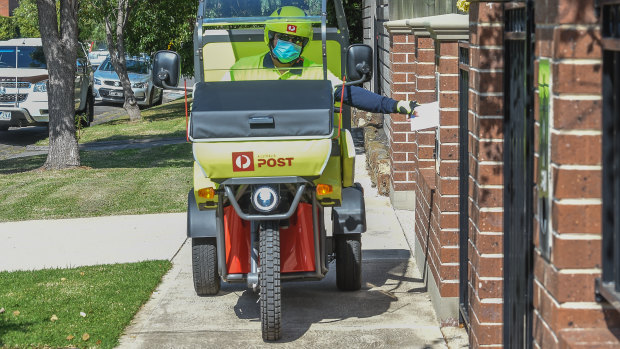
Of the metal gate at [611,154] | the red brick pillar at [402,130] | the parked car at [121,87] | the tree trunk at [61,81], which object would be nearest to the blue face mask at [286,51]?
the red brick pillar at [402,130]

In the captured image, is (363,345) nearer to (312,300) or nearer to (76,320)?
(312,300)

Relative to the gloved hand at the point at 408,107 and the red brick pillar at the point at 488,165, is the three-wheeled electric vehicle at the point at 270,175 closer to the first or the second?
the gloved hand at the point at 408,107

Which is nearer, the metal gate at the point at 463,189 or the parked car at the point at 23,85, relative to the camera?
the metal gate at the point at 463,189

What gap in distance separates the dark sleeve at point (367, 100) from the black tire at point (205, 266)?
141 cm

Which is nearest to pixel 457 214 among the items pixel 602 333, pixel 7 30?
pixel 602 333

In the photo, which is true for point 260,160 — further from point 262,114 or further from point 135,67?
point 135,67

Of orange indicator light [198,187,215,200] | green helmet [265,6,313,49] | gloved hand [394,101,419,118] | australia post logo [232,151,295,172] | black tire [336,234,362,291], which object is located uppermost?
green helmet [265,6,313,49]

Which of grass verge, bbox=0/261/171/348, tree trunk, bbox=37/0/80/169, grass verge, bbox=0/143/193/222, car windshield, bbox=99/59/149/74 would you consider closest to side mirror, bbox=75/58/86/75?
grass verge, bbox=0/143/193/222

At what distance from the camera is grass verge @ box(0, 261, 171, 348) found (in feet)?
21.8

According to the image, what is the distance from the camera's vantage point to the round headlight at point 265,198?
6.21 m

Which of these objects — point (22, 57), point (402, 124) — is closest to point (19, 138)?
point (22, 57)

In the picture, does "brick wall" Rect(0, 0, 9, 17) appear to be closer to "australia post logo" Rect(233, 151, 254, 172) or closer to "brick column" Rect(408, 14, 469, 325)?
"brick column" Rect(408, 14, 469, 325)

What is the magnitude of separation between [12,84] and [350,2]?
24.2 ft

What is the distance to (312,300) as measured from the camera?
7543 millimetres
